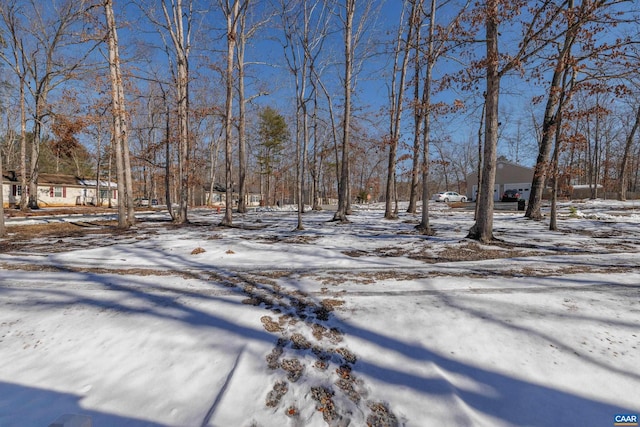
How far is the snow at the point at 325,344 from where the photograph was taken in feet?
6.07

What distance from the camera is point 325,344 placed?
8.34ft

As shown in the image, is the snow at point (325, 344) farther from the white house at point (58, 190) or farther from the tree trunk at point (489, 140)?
the white house at point (58, 190)

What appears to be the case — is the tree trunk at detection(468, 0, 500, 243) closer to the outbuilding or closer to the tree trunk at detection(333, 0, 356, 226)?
the tree trunk at detection(333, 0, 356, 226)

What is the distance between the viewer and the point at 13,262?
5266mm

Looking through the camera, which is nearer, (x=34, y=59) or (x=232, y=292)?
(x=232, y=292)

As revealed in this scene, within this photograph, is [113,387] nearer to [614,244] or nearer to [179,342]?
[179,342]

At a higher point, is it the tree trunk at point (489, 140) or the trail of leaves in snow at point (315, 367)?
the tree trunk at point (489, 140)

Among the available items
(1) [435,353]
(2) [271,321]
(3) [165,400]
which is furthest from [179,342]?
(1) [435,353]

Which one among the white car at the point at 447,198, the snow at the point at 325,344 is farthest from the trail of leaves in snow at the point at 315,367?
the white car at the point at 447,198

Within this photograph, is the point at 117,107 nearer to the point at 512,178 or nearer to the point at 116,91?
the point at 116,91

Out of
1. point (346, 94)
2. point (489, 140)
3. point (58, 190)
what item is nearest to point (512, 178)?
point (346, 94)

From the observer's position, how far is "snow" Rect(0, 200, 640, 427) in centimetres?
185

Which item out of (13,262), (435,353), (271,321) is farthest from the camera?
(13,262)

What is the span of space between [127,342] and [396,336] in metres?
2.55
